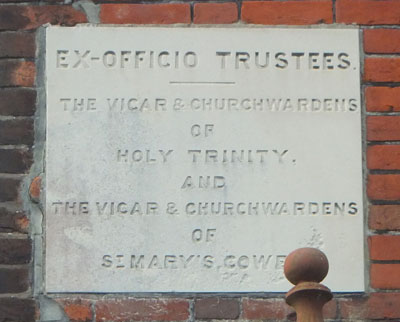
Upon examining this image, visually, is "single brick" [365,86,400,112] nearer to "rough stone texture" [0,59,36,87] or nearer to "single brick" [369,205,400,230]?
"single brick" [369,205,400,230]

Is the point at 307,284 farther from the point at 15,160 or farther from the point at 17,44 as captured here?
the point at 17,44

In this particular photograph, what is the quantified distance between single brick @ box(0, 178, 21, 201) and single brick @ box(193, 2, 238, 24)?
29.9 inches

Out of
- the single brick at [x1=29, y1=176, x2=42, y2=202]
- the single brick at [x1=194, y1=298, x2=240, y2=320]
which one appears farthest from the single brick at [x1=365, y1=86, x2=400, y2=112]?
the single brick at [x1=29, y1=176, x2=42, y2=202]

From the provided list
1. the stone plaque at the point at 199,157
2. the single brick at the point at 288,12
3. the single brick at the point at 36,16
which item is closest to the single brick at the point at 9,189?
the stone plaque at the point at 199,157

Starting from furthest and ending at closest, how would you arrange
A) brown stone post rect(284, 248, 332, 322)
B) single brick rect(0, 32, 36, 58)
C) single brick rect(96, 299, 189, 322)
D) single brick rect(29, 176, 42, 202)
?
single brick rect(0, 32, 36, 58) < single brick rect(29, 176, 42, 202) < single brick rect(96, 299, 189, 322) < brown stone post rect(284, 248, 332, 322)

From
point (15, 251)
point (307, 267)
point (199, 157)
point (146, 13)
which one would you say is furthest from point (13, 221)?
point (307, 267)

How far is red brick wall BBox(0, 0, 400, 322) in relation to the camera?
11.6ft

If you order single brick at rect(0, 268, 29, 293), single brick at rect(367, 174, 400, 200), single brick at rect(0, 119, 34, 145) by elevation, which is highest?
single brick at rect(0, 119, 34, 145)

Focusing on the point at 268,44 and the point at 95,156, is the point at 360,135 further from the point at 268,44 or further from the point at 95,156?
the point at 95,156

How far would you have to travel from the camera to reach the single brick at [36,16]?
148 inches

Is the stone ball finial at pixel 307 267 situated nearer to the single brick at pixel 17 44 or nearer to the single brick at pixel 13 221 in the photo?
the single brick at pixel 13 221

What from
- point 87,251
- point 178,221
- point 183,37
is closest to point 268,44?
point 183,37

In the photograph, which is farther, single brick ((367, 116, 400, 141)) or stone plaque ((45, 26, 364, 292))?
single brick ((367, 116, 400, 141))

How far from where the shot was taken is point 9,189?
3.64 meters
